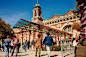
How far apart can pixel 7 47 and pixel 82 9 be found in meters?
9.57

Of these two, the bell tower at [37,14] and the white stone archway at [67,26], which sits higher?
the bell tower at [37,14]

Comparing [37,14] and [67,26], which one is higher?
[37,14]

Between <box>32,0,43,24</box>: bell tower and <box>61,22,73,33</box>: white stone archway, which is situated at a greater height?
<box>32,0,43,24</box>: bell tower

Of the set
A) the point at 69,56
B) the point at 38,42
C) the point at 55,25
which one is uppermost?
the point at 55,25

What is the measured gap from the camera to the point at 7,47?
13766 mm

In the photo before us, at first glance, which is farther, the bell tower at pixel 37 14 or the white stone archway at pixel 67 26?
the bell tower at pixel 37 14

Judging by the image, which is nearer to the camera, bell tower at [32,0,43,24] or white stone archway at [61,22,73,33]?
white stone archway at [61,22,73,33]

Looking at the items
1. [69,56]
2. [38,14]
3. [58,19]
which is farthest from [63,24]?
[69,56]

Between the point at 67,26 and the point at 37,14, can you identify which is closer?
the point at 67,26

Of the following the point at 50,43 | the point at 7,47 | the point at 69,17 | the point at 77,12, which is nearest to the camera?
the point at 77,12

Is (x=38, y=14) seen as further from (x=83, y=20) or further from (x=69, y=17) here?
(x=83, y=20)

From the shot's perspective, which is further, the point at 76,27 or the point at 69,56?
the point at 69,56

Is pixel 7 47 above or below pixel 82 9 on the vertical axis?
below

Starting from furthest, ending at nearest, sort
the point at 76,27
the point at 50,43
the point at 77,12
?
the point at 50,43
the point at 76,27
the point at 77,12
